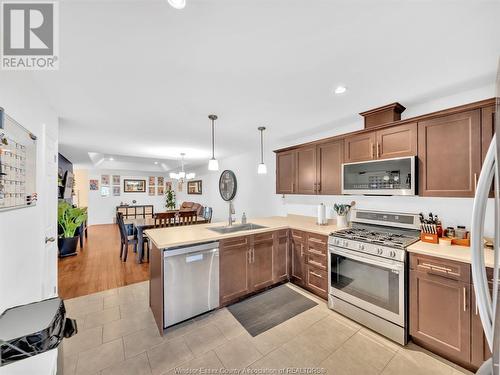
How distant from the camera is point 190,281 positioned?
2.17 meters

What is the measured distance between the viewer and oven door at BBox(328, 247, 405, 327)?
191cm

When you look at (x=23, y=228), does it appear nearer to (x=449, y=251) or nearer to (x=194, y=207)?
(x=449, y=251)

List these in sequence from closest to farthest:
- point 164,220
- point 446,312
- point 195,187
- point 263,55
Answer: point 263,55 < point 446,312 < point 164,220 < point 195,187

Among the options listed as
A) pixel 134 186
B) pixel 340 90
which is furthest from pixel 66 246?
pixel 340 90

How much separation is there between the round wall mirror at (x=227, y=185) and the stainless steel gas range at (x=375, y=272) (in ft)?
11.7

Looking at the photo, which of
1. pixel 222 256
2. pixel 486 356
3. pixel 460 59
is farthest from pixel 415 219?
pixel 222 256

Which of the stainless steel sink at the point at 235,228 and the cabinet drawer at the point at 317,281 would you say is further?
the stainless steel sink at the point at 235,228

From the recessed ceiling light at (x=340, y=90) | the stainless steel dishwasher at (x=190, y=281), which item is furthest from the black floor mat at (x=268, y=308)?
the recessed ceiling light at (x=340, y=90)

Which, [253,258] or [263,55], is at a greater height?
[263,55]

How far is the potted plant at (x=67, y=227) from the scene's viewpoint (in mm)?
4250

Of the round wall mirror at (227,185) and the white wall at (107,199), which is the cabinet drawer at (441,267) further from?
the white wall at (107,199)

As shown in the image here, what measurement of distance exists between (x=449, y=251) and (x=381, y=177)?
37.0 inches

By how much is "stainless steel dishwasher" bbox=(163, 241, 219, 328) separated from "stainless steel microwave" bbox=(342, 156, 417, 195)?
1.92 meters

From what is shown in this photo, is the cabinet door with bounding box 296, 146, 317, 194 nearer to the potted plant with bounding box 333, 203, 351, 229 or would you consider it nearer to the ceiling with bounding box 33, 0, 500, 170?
the potted plant with bounding box 333, 203, 351, 229
